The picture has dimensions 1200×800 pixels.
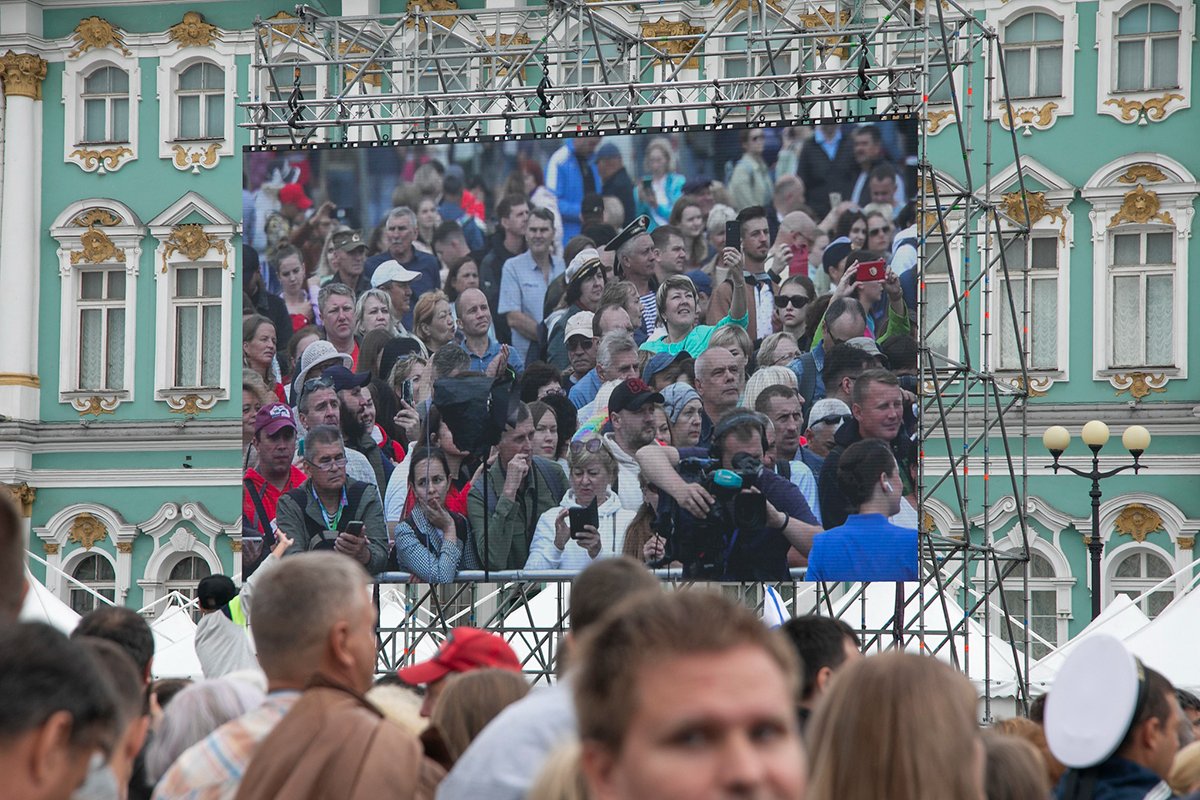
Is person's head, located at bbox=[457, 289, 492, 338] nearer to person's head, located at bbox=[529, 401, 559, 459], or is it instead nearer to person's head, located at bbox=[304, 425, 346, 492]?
person's head, located at bbox=[529, 401, 559, 459]

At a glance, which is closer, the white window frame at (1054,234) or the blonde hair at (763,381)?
the blonde hair at (763,381)

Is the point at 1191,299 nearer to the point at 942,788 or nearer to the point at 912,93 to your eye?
the point at 912,93

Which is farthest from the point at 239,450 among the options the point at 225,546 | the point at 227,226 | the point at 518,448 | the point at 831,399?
the point at 831,399

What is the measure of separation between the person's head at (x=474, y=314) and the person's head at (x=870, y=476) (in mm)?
3222

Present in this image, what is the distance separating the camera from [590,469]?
16.5m

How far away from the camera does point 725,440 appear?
635 inches

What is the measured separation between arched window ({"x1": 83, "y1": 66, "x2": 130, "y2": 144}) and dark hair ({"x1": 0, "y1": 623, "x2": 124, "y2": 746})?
82.5ft

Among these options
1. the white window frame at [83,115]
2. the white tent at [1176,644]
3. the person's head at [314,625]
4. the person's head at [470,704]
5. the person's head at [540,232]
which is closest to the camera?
the person's head at [314,625]

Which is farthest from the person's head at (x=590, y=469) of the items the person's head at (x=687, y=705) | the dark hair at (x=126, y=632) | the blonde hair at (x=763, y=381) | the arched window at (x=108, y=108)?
the person's head at (x=687, y=705)

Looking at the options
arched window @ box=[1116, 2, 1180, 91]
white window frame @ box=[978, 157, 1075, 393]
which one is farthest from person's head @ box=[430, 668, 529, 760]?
arched window @ box=[1116, 2, 1180, 91]

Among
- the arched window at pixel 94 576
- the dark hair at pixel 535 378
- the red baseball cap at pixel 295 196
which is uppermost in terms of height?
the red baseball cap at pixel 295 196

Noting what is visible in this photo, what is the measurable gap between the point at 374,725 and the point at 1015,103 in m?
21.4

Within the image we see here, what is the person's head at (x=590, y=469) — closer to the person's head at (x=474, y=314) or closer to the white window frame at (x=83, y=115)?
the person's head at (x=474, y=314)

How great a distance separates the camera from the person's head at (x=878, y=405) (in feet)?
51.8
